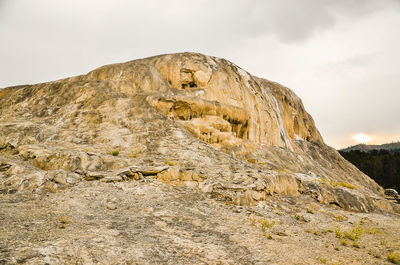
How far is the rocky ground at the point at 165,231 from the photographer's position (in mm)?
7949

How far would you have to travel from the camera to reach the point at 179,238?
9922mm

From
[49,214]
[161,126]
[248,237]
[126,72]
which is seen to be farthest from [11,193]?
[126,72]

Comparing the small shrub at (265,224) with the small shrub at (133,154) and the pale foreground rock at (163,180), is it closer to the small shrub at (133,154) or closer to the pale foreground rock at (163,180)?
the pale foreground rock at (163,180)

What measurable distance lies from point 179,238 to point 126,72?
90.6 ft

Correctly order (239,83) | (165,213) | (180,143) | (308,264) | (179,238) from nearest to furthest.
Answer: (308,264), (179,238), (165,213), (180,143), (239,83)

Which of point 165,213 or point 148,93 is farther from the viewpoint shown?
point 148,93

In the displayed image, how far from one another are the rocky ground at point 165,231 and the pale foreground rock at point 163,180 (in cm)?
7

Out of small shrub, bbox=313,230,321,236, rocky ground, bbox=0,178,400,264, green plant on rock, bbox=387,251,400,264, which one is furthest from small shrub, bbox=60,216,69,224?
green plant on rock, bbox=387,251,400,264

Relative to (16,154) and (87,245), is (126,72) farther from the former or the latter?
(87,245)

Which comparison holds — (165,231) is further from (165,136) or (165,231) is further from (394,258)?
(165,136)

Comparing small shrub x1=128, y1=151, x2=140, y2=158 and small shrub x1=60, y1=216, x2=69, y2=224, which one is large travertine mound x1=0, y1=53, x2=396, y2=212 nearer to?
small shrub x1=128, y1=151, x2=140, y2=158

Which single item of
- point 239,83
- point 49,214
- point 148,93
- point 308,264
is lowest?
point 308,264

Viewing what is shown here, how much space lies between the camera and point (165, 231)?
412 inches

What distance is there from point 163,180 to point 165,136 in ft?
25.2
